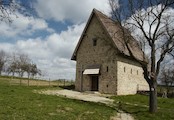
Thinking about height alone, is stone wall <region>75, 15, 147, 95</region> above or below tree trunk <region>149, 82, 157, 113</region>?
above

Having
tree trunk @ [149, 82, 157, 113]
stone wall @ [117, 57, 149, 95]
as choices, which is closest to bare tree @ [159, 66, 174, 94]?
stone wall @ [117, 57, 149, 95]

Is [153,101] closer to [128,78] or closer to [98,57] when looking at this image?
[128,78]

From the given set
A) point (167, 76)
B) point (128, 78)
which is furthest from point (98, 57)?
point (167, 76)

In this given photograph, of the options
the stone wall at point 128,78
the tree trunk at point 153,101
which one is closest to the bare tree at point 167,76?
the stone wall at point 128,78

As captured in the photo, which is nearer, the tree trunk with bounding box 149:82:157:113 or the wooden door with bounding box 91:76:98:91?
the tree trunk with bounding box 149:82:157:113

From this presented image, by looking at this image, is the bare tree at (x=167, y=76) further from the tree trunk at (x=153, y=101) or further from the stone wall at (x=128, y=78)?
the tree trunk at (x=153, y=101)

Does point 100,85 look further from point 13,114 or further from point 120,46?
point 13,114

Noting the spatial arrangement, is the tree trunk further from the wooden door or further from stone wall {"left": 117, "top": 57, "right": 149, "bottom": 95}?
the wooden door

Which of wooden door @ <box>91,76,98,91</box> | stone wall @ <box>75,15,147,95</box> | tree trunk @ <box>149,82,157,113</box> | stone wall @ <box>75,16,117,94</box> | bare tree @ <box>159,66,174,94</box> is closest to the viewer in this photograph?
tree trunk @ <box>149,82,157,113</box>

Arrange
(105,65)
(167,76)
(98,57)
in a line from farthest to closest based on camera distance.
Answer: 1. (167,76)
2. (98,57)
3. (105,65)

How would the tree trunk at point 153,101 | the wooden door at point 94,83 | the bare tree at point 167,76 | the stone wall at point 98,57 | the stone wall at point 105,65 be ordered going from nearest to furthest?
the tree trunk at point 153,101, the stone wall at point 105,65, the stone wall at point 98,57, the wooden door at point 94,83, the bare tree at point 167,76

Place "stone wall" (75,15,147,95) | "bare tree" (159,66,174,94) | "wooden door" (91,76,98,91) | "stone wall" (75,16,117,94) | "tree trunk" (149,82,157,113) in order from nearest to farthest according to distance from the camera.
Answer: "tree trunk" (149,82,157,113) → "stone wall" (75,15,147,95) → "stone wall" (75,16,117,94) → "wooden door" (91,76,98,91) → "bare tree" (159,66,174,94)

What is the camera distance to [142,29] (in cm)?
2252

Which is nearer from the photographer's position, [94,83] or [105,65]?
[105,65]
